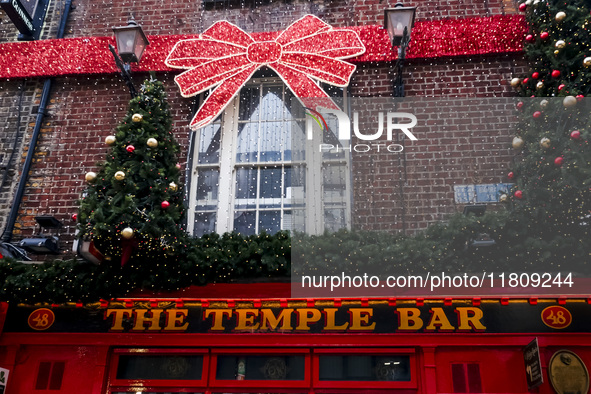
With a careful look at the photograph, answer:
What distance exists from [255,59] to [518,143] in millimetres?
3967

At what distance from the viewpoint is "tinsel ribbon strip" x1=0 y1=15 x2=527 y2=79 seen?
823 cm

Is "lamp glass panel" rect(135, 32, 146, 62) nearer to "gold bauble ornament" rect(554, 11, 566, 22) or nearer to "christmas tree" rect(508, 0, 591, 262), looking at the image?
"christmas tree" rect(508, 0, 591, 262)

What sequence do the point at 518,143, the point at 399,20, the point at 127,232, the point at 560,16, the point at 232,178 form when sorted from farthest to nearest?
the point at 232,178 → the point at 399,20 → the point at 560,16 → the point at 518,143 → the point at 127,232

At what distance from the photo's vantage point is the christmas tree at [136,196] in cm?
623

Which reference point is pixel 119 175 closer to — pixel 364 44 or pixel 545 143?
pixel 364 44

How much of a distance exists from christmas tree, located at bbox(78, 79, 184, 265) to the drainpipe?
1892 mm

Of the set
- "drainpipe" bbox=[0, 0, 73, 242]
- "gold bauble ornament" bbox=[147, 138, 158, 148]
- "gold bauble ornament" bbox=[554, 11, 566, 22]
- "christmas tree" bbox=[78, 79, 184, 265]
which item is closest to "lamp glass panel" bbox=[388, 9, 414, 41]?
"gold bauble ornament" bbox=[554, 11, 566, 22]

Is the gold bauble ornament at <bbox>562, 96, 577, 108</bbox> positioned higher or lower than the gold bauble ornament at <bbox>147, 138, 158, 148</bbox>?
higher

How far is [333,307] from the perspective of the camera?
6.64 meters

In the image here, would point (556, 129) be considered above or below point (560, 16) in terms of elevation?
below

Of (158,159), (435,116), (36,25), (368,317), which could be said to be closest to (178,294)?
(158,159)

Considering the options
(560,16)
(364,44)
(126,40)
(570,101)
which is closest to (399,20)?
(364,44)

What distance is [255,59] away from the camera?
8.44m

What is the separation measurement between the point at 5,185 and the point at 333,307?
5.12 meters
